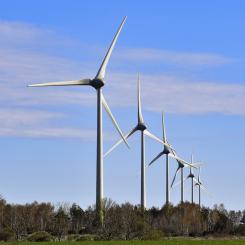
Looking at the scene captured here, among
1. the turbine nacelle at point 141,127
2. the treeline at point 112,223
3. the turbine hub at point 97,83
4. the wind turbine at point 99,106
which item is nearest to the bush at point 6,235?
the treeline at point 112,223

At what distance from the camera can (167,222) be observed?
115812 mm

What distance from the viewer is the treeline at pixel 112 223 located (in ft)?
287

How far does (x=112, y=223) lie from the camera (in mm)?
88312

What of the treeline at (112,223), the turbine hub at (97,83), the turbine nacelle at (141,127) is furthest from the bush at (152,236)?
the turbine nacelle at (141,127)

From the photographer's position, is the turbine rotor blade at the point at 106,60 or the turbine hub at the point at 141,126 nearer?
the turbine rotor blade at the point at 106,60

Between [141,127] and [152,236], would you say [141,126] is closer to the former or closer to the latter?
[141,127]

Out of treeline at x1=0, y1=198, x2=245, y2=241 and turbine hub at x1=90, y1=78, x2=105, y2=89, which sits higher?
turbine hub at x1=90, y1=78, x2=105, y2=89

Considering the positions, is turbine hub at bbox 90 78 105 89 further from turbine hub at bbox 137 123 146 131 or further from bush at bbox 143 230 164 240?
turbine hub at bbox 137 123 146 131

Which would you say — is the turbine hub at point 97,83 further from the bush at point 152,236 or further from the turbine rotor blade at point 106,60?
the bush at point 152,236

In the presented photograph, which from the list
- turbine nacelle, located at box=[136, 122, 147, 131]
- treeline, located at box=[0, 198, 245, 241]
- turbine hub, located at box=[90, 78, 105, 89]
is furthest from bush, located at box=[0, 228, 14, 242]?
turbine nacelle, located at box=[136, 122, 147, 131]

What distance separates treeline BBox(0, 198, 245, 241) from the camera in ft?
287

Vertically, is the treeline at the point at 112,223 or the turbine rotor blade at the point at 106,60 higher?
the turbine rotor blade at the point at 106,60

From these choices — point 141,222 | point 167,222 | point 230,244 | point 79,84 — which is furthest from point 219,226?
point 230,244

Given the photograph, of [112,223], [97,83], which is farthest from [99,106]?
[112,223]
